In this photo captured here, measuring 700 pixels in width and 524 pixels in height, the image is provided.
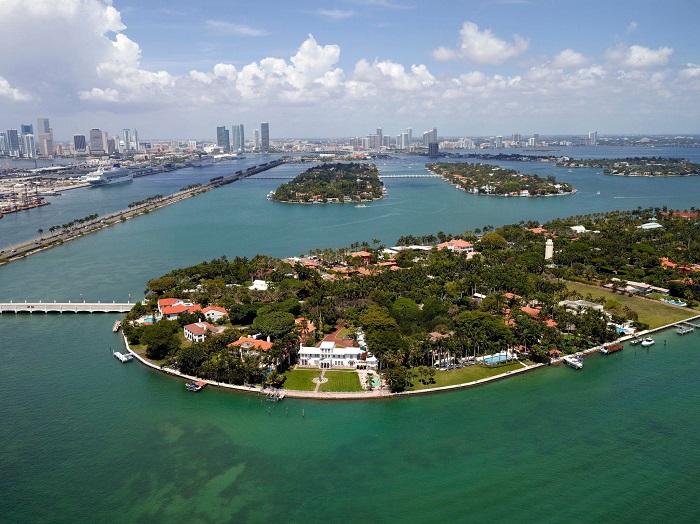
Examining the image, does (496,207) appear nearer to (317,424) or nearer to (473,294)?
(473,294)

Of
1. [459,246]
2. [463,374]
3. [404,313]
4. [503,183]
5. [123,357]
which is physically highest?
[503,183]

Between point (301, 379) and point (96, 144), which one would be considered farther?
point (96, 144)

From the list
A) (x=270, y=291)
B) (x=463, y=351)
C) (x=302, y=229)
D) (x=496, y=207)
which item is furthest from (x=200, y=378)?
(x=496, y=207)

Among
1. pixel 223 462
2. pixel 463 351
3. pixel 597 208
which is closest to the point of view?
pixel 223 462

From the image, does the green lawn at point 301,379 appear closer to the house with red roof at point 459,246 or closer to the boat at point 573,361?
the boat at point 573,361

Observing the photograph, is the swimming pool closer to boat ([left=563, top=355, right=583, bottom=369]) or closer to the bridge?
boat ([left=563, top=355, right=583, bottom=369])

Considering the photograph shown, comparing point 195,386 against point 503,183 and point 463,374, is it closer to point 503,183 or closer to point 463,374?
point 463,374

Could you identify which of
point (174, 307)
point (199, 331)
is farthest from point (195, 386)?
point (174, 307)
